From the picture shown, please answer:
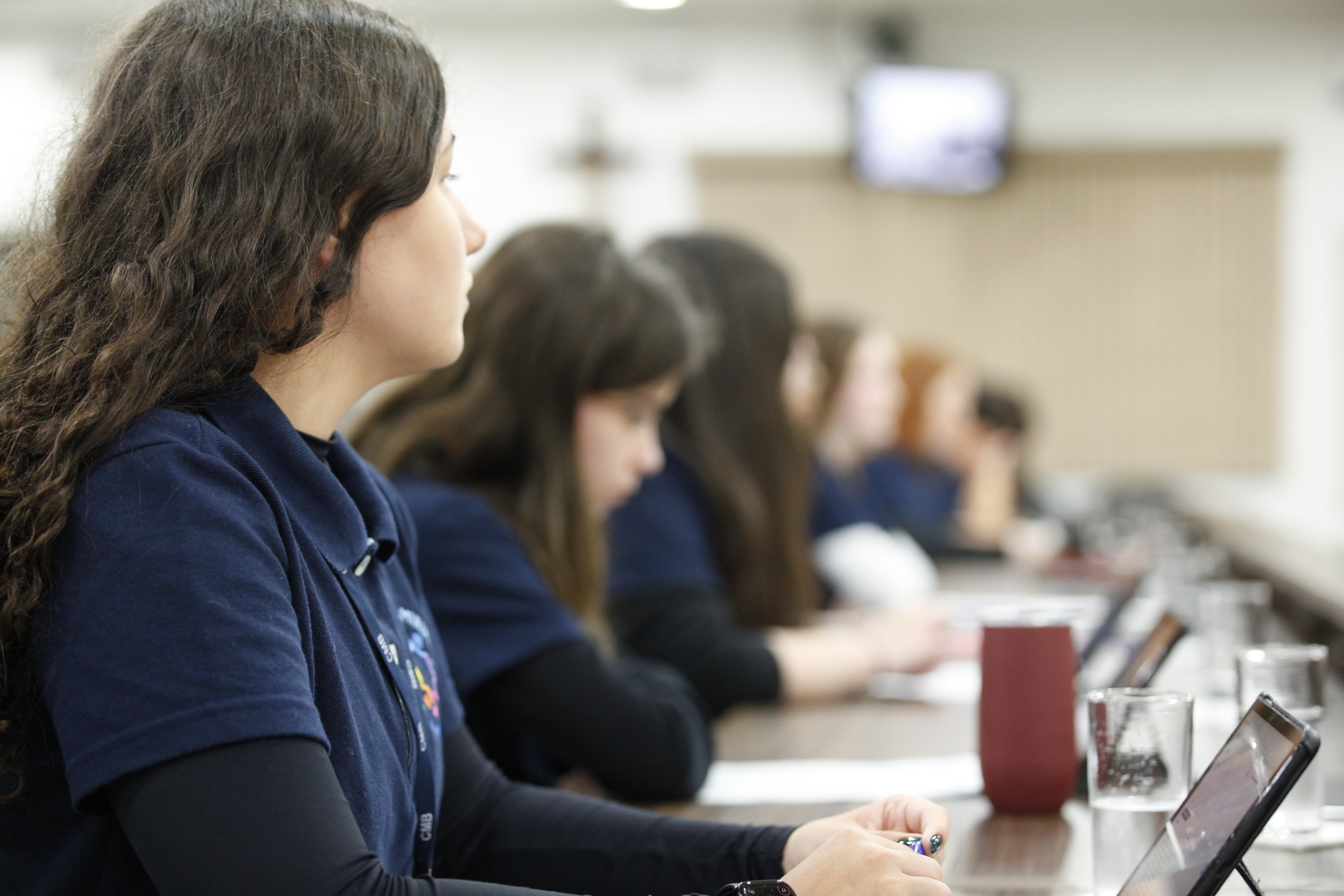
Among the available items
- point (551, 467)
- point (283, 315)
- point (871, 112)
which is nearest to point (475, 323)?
point (551, 467)

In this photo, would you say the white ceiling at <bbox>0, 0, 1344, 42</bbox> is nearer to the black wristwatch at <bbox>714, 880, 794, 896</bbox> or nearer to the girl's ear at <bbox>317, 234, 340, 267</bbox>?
the girl's ear at <bbox>317, 234, 340, 267</bbox>

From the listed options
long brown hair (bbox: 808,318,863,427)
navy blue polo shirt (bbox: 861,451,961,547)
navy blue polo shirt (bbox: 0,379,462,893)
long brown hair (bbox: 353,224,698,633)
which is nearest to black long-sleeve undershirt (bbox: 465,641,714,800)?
long brown hair (bbox: 353,224,698,633)

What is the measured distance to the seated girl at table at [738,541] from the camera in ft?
5.84

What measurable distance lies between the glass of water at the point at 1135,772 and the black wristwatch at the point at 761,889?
309 millimetres

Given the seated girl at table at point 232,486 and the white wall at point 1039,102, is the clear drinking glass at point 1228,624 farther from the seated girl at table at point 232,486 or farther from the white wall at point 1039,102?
the white wall at point 1039,102

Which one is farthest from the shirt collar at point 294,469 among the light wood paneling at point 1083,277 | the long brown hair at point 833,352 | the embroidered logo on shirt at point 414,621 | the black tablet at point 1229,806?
the light wood paneling at point 1083,277

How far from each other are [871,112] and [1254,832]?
5302mm

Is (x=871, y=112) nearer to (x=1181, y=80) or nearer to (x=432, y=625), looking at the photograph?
(x=1181, y=80)

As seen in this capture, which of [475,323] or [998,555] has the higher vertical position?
[475,323]

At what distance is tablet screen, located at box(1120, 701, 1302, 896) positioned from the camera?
687 millimetres

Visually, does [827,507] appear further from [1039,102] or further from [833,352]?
[1039,102]

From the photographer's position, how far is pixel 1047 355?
5918 millimetres

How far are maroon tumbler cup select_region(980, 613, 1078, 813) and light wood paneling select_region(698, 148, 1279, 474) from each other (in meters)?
4.78

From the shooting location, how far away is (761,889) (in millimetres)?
742
